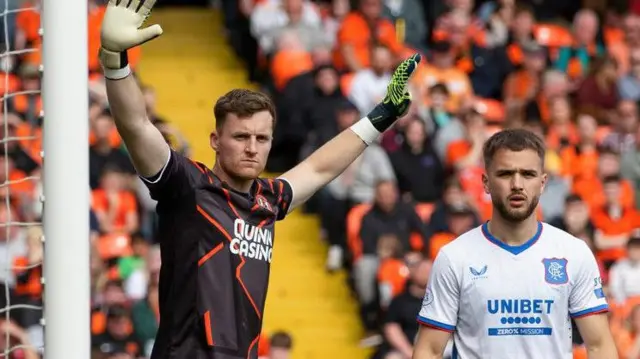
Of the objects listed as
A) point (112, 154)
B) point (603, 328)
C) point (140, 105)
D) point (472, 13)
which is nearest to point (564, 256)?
point (603, 328)

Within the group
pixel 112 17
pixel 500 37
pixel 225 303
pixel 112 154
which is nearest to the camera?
pixel 112 17

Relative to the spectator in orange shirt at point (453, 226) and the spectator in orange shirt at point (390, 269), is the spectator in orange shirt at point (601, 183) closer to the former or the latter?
the spectator in orange shirt at point (453, 226)

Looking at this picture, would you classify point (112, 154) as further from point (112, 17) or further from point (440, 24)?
point (112, 17)

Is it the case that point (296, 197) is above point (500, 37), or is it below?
below

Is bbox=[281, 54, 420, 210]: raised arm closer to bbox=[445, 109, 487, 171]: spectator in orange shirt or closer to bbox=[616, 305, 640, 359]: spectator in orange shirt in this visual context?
bbox=[616, 305, 640, 359]: spectator in orange shirt

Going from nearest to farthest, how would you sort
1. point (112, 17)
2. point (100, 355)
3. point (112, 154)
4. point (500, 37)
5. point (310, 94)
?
point (112, 17) < point (100, 355) < point (112, 154) < point (310, 94) < point (500, 37)

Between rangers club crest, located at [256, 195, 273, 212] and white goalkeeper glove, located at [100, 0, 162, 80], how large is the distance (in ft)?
3.07

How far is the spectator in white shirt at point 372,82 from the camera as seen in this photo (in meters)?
14.4

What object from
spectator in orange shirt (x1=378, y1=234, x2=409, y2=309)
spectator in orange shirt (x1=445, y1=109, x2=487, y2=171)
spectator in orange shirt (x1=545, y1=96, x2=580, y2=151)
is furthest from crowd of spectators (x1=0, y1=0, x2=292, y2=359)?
spectator in orange shirt (x1=545, y1=96, x2=580, y2=151)

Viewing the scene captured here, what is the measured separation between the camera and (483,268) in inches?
259

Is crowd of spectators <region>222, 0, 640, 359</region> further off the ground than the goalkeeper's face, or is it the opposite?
crowd of spectators <region>222, 0, 640, 359</region>

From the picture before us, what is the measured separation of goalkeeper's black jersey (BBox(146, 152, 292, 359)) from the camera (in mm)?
5891

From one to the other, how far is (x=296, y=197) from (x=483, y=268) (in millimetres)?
855

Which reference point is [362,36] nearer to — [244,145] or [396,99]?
[396,99]
